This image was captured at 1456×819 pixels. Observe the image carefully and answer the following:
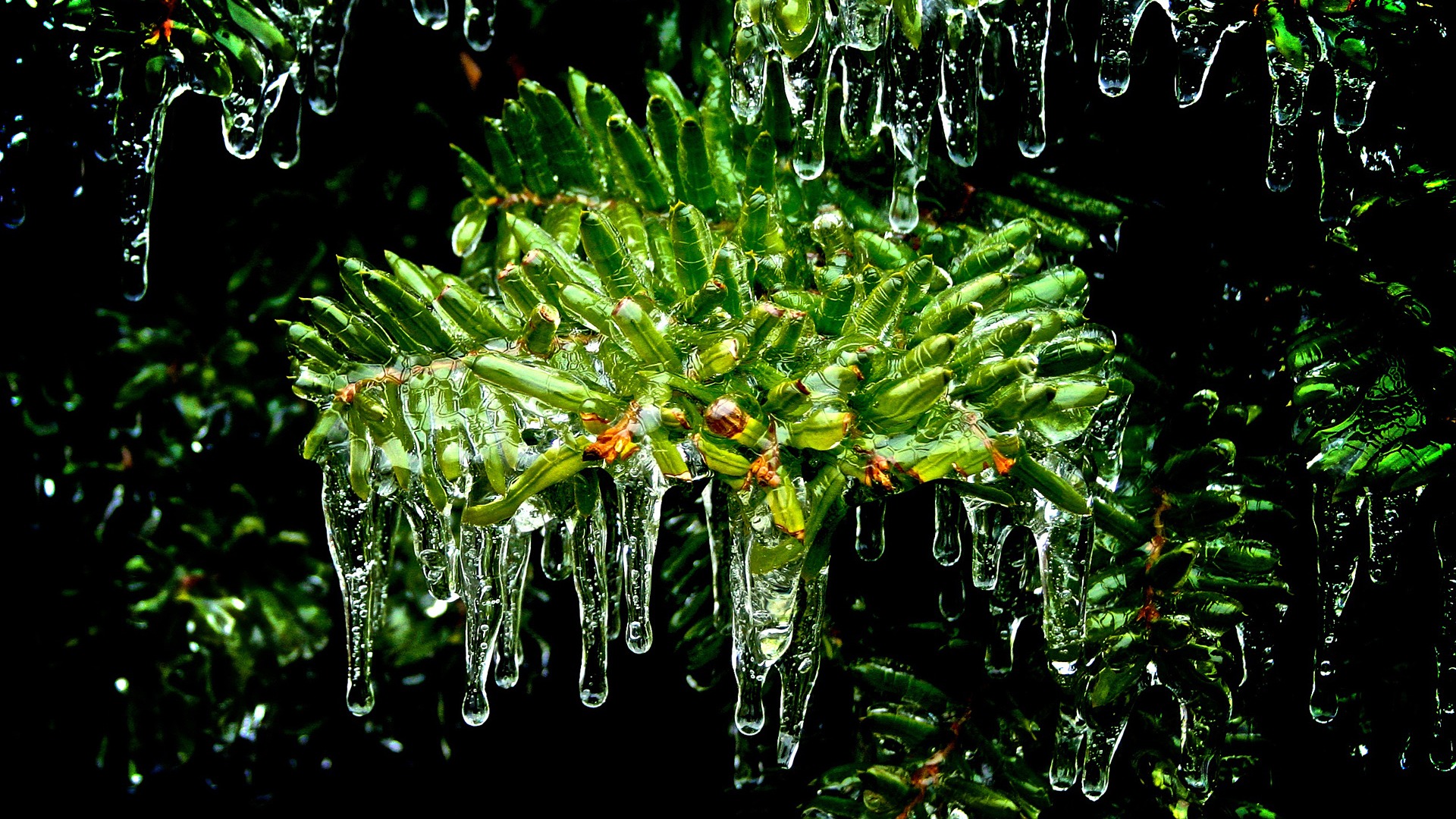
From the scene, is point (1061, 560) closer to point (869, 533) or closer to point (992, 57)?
point (869, 533)

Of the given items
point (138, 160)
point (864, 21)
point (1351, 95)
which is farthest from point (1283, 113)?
point (138, 160)

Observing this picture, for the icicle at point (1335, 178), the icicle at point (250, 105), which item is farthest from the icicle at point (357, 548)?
the icicle at point (1335, 178)

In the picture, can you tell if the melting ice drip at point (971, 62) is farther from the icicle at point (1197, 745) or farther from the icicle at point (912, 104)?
the icicle at point (1197, 745)

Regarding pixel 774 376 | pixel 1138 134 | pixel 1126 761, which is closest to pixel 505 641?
pixel 774 376

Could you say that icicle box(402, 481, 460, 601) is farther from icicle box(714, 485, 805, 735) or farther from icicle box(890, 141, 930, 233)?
icicle box(890, 141, 930, 233)

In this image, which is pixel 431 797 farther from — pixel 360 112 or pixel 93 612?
pixel 360 112

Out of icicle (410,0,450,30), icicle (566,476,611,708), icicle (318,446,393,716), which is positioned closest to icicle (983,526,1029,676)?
icicle (566,476,611,708)
